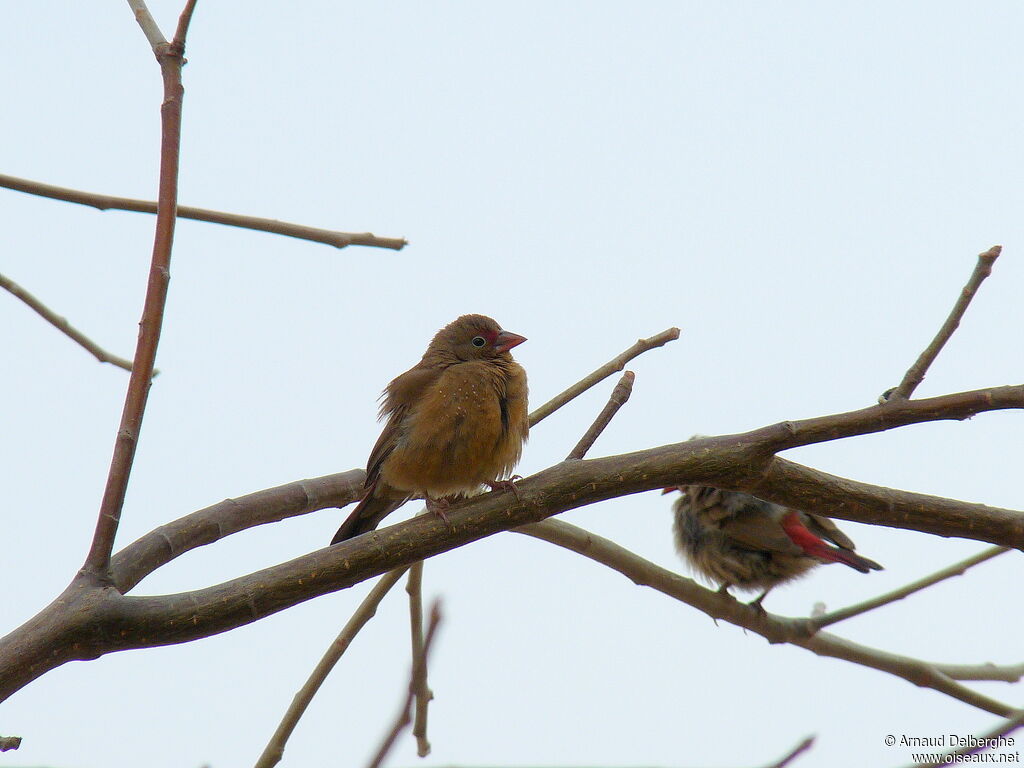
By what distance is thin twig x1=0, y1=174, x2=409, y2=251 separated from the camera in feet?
9.91

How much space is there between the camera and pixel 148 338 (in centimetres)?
260

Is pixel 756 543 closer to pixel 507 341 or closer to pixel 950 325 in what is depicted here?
pixel 507 341

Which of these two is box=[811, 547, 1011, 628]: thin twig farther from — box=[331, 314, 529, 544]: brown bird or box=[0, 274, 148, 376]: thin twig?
box=[0, 274, 148, 376]: thin twig

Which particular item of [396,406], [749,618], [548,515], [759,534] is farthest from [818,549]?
[548,515]

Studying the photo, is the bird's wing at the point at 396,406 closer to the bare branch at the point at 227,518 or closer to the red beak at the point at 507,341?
the bare branch at the point at 227,518

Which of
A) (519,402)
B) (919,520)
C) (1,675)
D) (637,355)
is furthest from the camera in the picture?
(519,402)

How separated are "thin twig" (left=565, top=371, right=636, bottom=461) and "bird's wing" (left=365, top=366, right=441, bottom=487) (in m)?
1.30

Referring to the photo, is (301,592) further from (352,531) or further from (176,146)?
(352,531)

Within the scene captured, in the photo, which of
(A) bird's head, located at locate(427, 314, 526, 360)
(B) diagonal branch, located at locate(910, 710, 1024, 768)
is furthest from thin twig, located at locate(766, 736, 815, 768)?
(A) bird's head, located at locate(427, 314, 526, 360)

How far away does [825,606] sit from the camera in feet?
16.1

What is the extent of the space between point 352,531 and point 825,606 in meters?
2.14

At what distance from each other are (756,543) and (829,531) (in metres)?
0.48

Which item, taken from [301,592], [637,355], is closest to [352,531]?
[637,355]

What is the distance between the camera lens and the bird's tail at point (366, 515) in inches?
173
